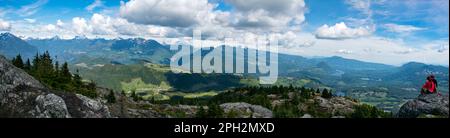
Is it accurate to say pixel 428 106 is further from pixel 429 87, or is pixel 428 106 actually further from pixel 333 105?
pixel 333 105

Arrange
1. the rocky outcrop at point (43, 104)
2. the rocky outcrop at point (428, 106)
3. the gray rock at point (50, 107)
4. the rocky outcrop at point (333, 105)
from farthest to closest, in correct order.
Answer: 1. the rocky outcrop at point (333, 105)
2. the rocky outcrop at point (428, 106)
3. the rocky outcrop at point (43, 104)
4. the gray rock at point (50, 107)

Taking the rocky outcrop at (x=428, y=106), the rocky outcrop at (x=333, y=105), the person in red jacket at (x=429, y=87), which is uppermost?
the person in red jacket at (x=429, y=87)

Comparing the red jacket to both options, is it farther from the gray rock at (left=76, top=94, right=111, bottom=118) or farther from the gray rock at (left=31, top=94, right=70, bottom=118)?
the gray rock at (left=31, top=94, right=70, bottom=118)

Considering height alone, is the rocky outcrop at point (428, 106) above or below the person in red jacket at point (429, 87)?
below

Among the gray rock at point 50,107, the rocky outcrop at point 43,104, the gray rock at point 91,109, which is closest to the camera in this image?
the gray rock at point 50,107

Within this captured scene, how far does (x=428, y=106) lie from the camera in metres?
39.7

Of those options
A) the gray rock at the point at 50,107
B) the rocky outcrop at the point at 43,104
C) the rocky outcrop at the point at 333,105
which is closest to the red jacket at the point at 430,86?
the rocky outcrop at the point at 43,104

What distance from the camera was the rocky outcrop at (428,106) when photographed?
1510 inches

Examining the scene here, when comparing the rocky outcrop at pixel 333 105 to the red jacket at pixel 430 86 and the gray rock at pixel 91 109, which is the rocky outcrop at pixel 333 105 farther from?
the gray rock at pixel 91 109
